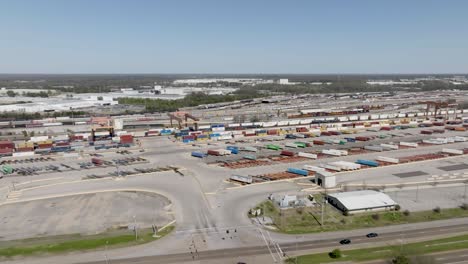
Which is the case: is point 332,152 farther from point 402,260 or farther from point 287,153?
point 402,260

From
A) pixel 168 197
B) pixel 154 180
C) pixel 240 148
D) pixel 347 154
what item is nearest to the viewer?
pixel 168 197

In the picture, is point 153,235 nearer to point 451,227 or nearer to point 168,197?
point 168,197

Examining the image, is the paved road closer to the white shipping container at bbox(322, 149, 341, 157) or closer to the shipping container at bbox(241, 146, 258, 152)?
the white shipping container at bbox(322, 149, 341, 157)

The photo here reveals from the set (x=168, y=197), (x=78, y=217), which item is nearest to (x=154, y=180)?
(x=168, y=197)

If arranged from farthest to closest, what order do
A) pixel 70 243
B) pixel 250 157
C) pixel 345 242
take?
pixel 250 157, pixel 70 243, pixel 345 242

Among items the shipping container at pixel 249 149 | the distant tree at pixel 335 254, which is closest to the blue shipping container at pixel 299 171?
the shipping container at pixel 249 149

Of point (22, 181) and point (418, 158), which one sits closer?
point (22, 181)

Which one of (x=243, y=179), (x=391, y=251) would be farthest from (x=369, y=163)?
(x=391, y=251)
